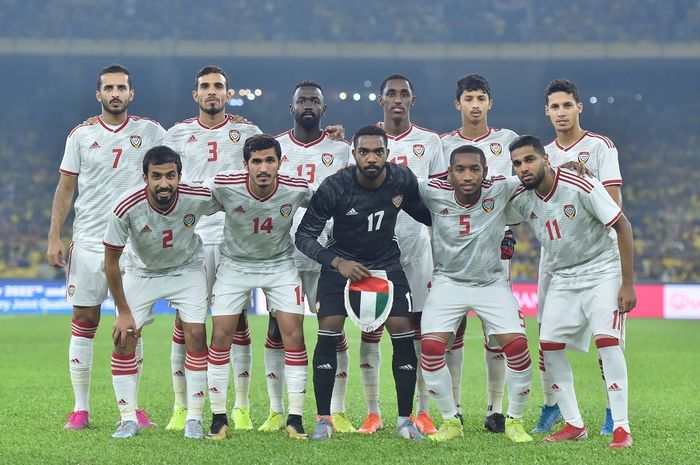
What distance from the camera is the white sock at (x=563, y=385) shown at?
554cm

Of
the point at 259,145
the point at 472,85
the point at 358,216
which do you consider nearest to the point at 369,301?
the point at 358,216

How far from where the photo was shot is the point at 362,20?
92.4 ft

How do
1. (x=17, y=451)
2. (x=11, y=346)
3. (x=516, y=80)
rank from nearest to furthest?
(x=17, y=451) → (x=11, y=346) → (x=516, y=80)

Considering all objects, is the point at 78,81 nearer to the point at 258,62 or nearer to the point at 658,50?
the point at 258,62

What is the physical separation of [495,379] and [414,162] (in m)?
1.53

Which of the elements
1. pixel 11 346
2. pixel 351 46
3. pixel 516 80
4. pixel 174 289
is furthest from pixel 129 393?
pixel 516 80

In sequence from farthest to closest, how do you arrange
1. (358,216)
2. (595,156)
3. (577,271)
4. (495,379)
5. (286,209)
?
(495,379) → (595,156) → (286,209) → (358,216) → (577,271)

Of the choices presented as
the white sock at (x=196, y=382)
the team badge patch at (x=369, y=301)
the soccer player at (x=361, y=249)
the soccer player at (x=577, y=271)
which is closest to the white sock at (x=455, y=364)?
the soccer player at (x=361, y=249)

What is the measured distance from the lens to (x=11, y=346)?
12.5 m

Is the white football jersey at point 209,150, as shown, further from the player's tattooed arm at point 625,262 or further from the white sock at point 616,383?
the white sock at point 616,383

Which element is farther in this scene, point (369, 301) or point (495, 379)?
point (495, 379)

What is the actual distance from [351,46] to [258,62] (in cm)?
303

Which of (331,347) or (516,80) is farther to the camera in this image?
(516,80)

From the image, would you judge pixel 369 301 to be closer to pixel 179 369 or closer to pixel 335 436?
pixel 335 436
